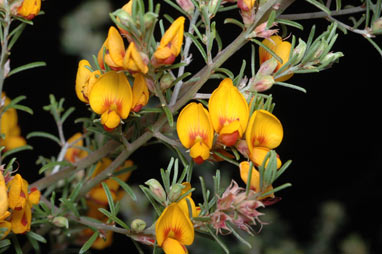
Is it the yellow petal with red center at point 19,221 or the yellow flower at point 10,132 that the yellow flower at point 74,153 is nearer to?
the yellow flower at point 10,132

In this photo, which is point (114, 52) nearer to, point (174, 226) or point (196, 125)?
point (196, 125)

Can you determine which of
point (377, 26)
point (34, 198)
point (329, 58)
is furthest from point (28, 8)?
point (377, 26)

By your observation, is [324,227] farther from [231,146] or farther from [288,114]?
[231,146]

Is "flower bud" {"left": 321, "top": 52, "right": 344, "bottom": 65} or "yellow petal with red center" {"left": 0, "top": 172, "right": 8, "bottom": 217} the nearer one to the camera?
"yellow petal with red center" {"left": 0, "top": 172, "right": 8, "bottom": 217}

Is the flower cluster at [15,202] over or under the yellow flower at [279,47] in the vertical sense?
under

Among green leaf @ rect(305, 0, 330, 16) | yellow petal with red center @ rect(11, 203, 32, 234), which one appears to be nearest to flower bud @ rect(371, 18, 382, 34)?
green leaf @ rect(305, 0, 330, 16)

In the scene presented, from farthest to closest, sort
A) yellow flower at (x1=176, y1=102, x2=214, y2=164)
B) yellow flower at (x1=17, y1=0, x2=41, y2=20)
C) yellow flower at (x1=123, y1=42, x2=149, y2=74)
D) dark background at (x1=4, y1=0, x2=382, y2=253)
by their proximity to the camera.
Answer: dark background at (x1=4, y1=0, x2=382, y2=253) → yellow flower at (x1=17, y1=0, x2=41, y2=20) → yellow flower at (x1=176, y1=102, x2=214, y2=164) → yellow flower at (x1=123, y1=42, x2=149, y2=74)

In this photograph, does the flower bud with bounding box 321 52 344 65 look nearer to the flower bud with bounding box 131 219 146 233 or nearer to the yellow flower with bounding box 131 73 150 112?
the yellow flower with bounding box 131 73 150 112

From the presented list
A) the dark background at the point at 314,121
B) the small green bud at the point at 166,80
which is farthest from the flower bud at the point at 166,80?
the dark background at the point at 314,121
